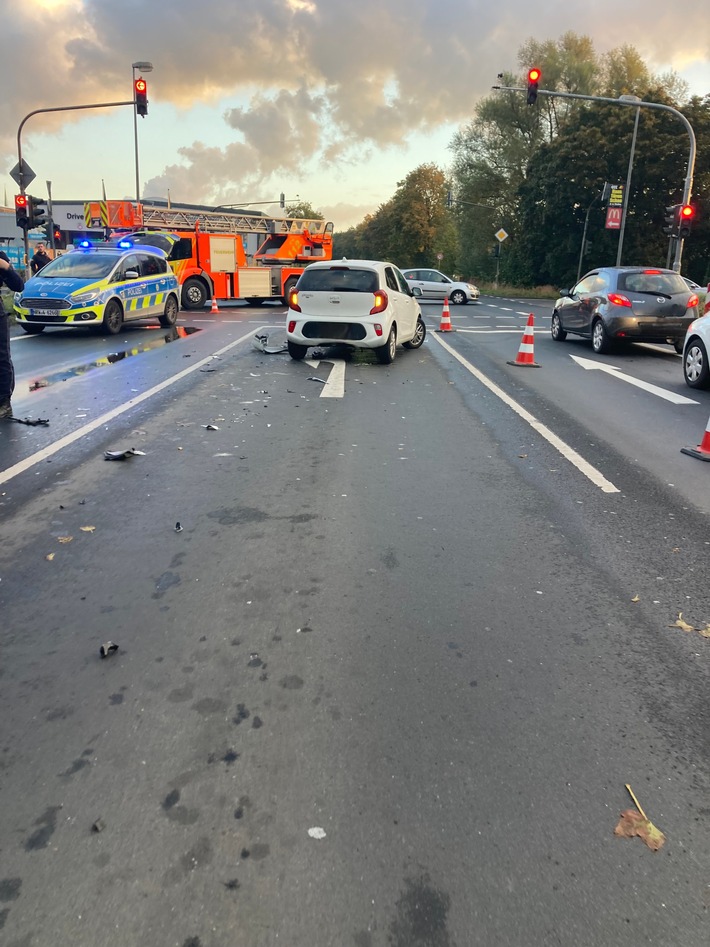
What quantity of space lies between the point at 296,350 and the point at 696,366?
6.50m

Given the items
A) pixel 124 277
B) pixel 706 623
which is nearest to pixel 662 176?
pixel 124 277

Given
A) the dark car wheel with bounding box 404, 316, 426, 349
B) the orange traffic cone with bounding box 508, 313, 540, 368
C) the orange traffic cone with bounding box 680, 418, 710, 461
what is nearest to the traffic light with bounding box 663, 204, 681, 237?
the dark car wheel with bounding box 404, 316, 426, 349

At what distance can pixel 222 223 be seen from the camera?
2972 cm

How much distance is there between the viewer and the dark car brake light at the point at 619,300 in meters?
14.3

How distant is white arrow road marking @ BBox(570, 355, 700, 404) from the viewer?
10352 mm

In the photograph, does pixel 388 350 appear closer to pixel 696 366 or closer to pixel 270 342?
pixel 270 342

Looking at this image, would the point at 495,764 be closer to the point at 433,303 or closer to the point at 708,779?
the point at 708,779

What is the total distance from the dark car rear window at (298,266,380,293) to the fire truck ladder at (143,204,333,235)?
17.0 metres

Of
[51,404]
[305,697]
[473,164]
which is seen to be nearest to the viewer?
[305,697]

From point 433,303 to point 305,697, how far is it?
3383 cm

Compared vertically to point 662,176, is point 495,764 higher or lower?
lower

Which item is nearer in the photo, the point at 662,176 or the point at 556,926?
the point at 556,926

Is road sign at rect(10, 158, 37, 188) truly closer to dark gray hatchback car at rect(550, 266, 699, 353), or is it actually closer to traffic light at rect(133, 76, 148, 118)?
traffic light at rect(133, 76, 148, 118)

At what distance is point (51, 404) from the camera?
352 inches
